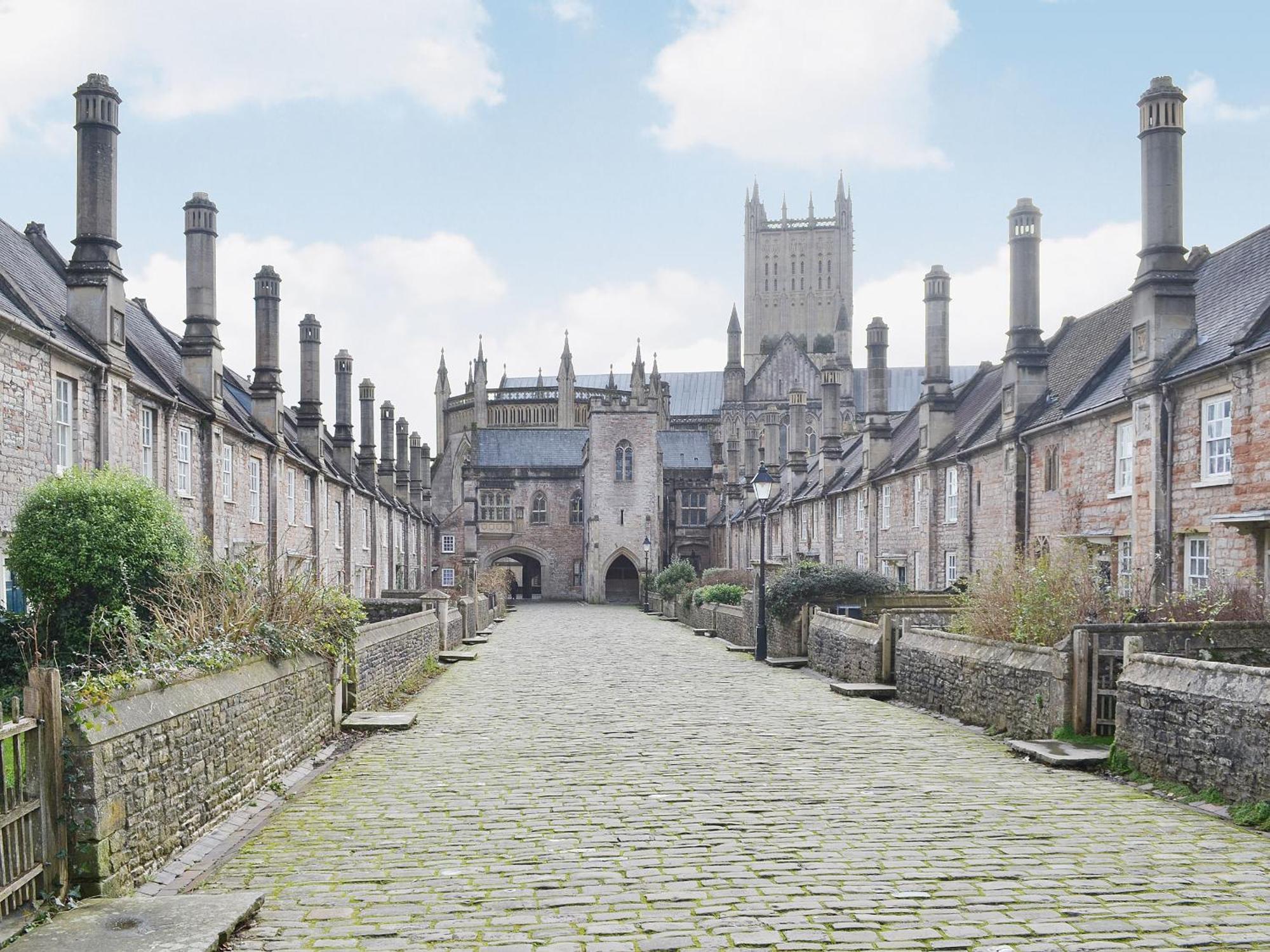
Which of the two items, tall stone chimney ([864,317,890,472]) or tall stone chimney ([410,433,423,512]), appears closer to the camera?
tall stone chimney ([864,317,890,472])

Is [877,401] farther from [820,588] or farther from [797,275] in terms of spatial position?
[797,275]

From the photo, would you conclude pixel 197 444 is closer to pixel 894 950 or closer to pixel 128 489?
pixel 128 489

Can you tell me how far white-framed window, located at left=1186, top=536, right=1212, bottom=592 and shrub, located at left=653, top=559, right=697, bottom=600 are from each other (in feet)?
89.0

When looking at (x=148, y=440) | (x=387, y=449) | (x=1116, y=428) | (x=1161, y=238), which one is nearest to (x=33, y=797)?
(x=148, y=440)

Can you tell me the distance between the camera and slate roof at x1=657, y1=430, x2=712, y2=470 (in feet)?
245

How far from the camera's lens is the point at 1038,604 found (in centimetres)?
1413

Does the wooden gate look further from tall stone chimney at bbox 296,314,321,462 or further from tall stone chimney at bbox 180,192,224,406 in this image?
tall stone chimney at bbox 296,314,321,462

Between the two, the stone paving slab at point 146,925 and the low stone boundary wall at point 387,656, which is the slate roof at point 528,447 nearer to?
the low stone boundary wall at point 387,656

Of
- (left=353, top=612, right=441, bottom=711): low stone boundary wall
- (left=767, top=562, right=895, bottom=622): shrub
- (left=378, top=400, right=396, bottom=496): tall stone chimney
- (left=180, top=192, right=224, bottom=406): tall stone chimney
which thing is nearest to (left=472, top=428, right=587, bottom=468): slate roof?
(left=378, top=400, right=396, bottom=496): tall stone chimney

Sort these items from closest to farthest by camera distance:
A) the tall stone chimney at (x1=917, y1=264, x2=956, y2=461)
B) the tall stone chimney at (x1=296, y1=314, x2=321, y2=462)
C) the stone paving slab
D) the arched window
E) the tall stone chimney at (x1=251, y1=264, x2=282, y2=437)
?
the stone paving slab < the tall stone chimney at (x1=251, y1=264, x2=282, y2=437) < the tall stone chimney at (x1=917, y1=264, x2=956, y2=461) < the tall stone chimney at (x1=296, y1=314, x2=321, y2=462) < the arched window

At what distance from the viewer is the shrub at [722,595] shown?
35375 mm

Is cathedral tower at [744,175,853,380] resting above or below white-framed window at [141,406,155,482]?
above

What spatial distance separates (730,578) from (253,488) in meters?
19.3

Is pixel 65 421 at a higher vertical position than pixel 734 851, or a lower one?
higher
